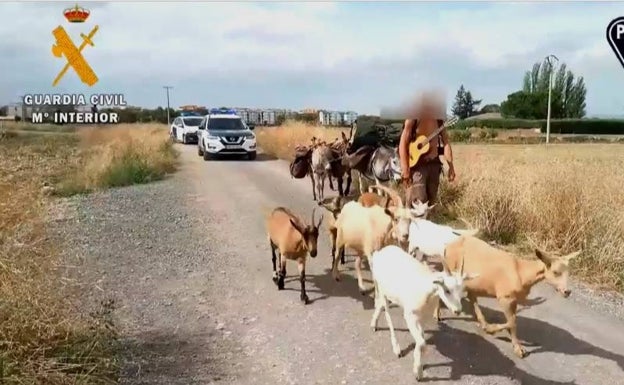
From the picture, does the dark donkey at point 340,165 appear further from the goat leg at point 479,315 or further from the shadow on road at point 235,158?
the shadow on road at point 235,158

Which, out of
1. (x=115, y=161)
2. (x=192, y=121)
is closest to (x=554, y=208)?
(x=115, y=161)

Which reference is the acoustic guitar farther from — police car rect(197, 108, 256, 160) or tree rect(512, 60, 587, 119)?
tree rect(512, 60, 587, 119)

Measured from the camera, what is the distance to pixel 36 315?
535cm

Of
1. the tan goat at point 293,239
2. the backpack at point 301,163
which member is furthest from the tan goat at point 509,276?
the backpack at point 301,163

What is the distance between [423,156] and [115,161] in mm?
14435

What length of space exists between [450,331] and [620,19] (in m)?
3.35

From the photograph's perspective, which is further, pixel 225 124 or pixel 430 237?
Answer: pixel 225 124

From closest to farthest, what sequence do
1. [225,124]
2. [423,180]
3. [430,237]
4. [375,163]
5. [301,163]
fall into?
[430,237], [423,180], [375,163], [301,163], [225,124]

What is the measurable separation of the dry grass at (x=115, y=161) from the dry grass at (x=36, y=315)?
38.5 ft

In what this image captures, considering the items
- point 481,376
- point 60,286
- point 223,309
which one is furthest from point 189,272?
point 481,376

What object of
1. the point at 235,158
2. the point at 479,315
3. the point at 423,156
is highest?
the point at 423,156

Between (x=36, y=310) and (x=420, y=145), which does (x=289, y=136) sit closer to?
(x=420, y=145)

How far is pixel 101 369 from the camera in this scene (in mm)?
5598

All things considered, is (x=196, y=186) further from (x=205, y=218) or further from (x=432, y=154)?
(x=432, y=154)
